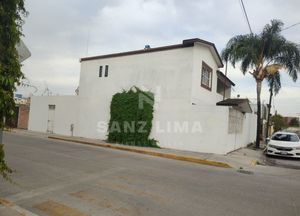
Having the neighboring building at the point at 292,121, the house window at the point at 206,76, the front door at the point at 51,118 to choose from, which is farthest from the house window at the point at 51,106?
the neighboring building at the point at 292,121

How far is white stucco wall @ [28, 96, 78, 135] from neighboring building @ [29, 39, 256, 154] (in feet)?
0.25

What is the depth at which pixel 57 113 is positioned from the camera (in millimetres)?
22469

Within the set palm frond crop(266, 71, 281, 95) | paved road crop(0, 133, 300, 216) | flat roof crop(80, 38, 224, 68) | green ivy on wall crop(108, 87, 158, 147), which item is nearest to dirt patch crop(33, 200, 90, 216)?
paved road crop(0, 133, 300, 216)

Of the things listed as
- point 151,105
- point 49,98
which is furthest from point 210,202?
point 49,98

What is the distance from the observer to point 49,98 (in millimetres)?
23297

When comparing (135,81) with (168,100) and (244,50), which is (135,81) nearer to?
(168,100)

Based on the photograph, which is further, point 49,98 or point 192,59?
point 49,98

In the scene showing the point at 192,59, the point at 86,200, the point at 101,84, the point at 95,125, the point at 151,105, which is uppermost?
the point at 192,59

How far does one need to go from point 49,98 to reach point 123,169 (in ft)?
51.9

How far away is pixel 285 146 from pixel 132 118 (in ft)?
30.0

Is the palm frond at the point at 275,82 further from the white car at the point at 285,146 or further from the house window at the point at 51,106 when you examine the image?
the house window at the point at 51,106

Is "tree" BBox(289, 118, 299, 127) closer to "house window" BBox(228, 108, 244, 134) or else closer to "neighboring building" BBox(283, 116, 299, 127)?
"neighboring building" BBox(283, 116, 299, 127)

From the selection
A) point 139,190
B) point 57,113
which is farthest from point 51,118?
point 139,190

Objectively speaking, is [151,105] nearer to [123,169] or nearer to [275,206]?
[123,169]
